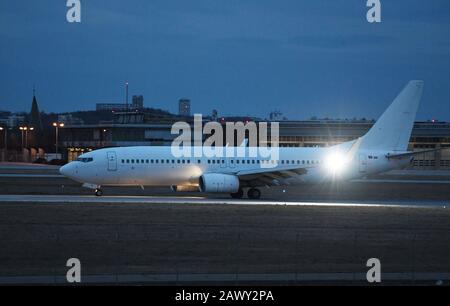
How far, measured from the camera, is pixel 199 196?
43.5 metres

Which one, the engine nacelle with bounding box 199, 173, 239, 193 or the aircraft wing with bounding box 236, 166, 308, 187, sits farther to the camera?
the aircraft wing with bounding box 236, 166, 308, 187

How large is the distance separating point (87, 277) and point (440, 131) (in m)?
92.6

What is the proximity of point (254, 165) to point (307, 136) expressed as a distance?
5297 centimetres

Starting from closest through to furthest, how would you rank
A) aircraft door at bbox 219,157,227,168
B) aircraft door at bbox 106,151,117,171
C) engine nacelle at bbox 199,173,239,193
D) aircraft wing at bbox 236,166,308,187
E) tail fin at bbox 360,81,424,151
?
engine nacelle at bbox 199,173,239,193 → aircraft door at bbox 106,151,117,171 → aircraft wing at bbox 236,166,308,187 → aircraft door at bbox 219,157,227,168 → tail fin at bbox 360,81,424,151

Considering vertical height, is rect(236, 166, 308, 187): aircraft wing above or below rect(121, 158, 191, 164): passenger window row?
below

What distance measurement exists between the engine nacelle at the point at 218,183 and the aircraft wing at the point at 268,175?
3.21 ft

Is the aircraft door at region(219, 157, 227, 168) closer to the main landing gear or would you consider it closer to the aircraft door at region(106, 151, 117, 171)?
the main landing gear

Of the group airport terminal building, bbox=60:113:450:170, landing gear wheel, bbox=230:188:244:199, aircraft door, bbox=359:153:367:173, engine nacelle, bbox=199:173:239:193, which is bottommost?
landing gear wheel, bbox=230:188:244:199

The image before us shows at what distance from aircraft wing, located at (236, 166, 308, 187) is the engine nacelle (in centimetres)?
98

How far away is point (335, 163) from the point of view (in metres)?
45.8

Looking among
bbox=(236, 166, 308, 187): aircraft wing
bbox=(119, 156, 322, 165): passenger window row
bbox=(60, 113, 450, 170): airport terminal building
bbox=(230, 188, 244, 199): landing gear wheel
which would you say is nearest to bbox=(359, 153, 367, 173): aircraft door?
bbox=(119, 156, 322, 165): passenger window row

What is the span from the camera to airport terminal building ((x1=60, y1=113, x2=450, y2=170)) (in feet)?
315
